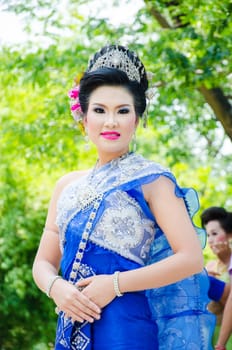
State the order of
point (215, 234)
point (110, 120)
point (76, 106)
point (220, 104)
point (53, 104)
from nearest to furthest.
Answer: point (110, 120), point (76, 106), point (215, 234), point (220, 104), point (53, 104)

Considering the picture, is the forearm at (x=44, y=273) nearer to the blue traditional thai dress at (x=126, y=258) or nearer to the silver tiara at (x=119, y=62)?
the blue traditional thai dress at (x=126, y=258)

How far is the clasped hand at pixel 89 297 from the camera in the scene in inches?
96.6

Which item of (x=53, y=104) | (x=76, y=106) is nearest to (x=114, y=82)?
(x=76, y=106)

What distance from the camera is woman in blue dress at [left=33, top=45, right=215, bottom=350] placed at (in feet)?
8.09

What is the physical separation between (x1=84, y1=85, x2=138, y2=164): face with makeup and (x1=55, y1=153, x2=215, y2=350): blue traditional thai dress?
0.27ft

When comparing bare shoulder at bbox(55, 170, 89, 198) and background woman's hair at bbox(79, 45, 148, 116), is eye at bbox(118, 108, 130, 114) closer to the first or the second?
background woman's hair at bbox(79, 45, 148, 116)

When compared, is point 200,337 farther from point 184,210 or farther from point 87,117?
point 87,117

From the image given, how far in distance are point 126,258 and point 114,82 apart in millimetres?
573

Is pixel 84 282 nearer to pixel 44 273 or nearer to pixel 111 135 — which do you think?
pixel 44 273

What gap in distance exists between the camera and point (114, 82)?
2639 millimetres

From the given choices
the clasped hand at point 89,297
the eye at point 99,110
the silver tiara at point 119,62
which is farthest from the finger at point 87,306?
the silver tiara at point 119,62

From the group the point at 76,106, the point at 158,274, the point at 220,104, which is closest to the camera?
the point at 158,274

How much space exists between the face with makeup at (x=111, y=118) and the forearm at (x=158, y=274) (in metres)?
0.42

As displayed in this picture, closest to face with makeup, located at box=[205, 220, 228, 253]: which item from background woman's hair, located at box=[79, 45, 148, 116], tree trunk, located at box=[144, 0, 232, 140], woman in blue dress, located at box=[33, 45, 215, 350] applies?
woman in blue dress, located at box=[33, 45, 215, 350]
